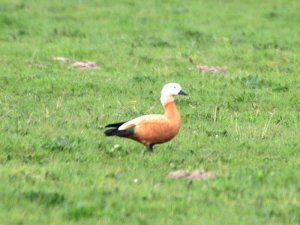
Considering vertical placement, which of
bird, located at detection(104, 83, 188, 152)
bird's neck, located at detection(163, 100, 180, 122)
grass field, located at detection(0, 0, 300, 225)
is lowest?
grass field, located at detection(0, 0, 300, 225)

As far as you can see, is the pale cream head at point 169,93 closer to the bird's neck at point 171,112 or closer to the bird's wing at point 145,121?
the bird's neck at point 171,112

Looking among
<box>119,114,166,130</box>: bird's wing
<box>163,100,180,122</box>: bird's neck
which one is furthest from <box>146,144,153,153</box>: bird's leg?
<box>163,100,180,122</box>: bird's neck

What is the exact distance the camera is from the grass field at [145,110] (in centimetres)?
922

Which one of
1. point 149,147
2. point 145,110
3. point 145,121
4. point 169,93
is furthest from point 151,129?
point 145,110

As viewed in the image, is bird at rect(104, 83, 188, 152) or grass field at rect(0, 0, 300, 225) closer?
grass field at rect(0, 0, 300, 225)

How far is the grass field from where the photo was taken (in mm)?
9219

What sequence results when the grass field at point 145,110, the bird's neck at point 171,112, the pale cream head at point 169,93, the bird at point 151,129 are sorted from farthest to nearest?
the pale cream head at point 169,93, the bird's neck at point 171,112, the bird at point 151,129, the grass field at point 145,110

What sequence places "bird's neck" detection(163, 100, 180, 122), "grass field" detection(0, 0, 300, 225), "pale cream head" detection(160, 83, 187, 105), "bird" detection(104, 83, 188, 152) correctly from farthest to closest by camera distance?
"pale cream head" detection(160, 83, 187, 105)
"bird's neck" detection(163, 100, 180, 122)
"bird" detection(104, 83, 188, 152)
"grass field" detection(0, 0, 300, 225)

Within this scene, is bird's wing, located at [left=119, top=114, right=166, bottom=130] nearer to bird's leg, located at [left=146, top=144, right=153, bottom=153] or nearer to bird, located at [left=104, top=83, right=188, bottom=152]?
bird, located at [left=104, top=83, right=188, bottom=152]

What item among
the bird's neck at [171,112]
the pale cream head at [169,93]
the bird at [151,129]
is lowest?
the bird at [151,129]

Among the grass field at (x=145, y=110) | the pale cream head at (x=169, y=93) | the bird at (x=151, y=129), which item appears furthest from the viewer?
the pale cream head at (x=169, y=93)

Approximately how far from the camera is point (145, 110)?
15.1m

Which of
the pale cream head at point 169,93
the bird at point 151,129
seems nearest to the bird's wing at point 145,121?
the bird at point 151,129

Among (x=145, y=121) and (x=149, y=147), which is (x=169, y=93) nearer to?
(x=145, y=121)
